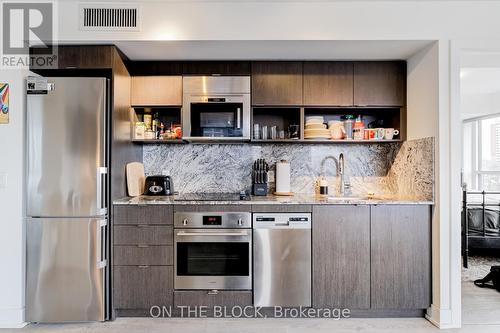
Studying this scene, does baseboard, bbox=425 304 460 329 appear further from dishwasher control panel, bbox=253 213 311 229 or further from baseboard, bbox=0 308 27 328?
baseboard, bbox=0 308 27 328

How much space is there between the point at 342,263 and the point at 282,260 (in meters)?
0.50

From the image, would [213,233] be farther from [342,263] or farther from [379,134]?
[379,134]

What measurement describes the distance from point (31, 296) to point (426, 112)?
11.7ft

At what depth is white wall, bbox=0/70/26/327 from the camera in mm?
2348

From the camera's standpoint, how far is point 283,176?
3.06 meters

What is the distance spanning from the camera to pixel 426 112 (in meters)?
2.51

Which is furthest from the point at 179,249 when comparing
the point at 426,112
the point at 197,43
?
the point at 426,112

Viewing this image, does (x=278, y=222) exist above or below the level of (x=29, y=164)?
below

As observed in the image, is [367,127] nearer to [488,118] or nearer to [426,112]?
[426,112]

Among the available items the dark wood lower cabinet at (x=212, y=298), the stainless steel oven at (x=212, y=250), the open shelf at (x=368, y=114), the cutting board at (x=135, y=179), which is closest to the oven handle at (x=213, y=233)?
the stainless steel oven at (x=212, y=250)

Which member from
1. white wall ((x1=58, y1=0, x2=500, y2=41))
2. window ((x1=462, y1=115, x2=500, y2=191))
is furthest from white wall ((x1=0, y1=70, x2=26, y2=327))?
window ((x1=462, y1=115, x2=500, y2=191))

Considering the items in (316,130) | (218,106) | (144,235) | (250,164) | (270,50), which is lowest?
(144,235)

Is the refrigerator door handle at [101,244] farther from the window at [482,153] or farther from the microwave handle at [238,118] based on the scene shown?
the window at [482,153]

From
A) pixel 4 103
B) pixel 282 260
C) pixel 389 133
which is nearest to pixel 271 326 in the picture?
pixel 282 260
